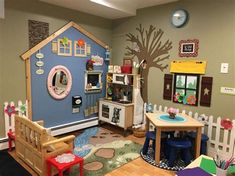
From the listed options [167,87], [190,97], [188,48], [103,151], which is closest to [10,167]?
[103,151]

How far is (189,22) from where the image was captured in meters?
Answer: 3.22

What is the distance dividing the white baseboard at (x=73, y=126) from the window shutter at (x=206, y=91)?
7.49ft

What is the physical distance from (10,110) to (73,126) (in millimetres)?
1244

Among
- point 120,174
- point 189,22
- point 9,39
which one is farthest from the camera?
point 189,22

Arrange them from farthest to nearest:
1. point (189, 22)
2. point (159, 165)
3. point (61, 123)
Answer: point (61, 123) < point (189, 22) < point (159, 165)

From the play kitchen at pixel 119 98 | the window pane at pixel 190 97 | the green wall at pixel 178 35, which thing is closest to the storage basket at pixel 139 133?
the play kitchen at pixel 119 98

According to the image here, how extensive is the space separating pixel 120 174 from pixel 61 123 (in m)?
1.75

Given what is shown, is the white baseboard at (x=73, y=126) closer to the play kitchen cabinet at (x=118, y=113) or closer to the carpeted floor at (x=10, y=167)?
the play kitchen cabinet at (x=118, y=113)

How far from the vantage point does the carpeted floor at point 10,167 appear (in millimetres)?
2406

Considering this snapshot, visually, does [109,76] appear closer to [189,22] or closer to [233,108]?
[189,22]

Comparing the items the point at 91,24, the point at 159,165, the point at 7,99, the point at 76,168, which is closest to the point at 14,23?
the point at 7,99

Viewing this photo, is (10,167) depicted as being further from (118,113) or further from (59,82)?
(118,113)

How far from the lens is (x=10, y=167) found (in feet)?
8.35

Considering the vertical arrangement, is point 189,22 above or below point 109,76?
above
